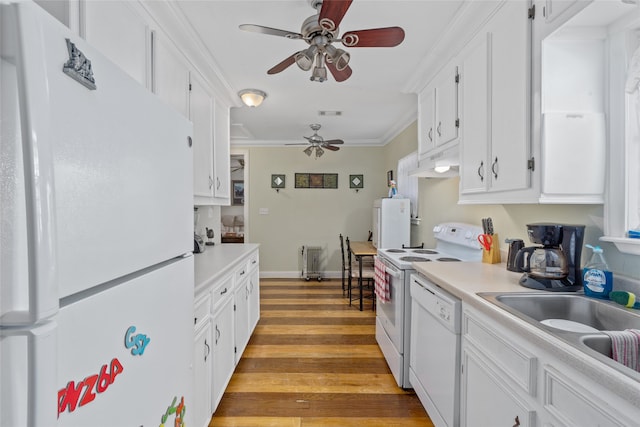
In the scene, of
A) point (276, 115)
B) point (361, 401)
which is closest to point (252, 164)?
point (276, 115)

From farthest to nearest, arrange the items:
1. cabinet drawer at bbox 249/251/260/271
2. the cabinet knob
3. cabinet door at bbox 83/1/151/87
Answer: cabinet drawer at bbox 249/251/260/271, the cabinet knob, cabinet door at bbox 83/1/151/87

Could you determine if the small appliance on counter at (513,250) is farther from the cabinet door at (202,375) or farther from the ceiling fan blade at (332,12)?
the cabinet door at (202,375)

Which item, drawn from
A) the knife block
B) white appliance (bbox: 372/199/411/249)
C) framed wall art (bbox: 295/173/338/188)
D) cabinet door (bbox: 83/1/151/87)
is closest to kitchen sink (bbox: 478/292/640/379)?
the knife block

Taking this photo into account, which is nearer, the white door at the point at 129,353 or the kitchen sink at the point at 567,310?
the white door at the point at 129,353

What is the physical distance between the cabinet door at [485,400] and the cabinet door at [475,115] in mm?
975

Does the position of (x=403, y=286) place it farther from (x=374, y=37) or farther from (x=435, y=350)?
(x=374, y=37)

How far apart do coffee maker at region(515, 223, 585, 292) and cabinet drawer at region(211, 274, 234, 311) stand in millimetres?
1617

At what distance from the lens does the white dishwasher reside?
57.7 inches

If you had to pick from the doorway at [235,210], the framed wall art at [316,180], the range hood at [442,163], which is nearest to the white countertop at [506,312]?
the range hood at [442,163]

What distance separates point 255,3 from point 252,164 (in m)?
3.83

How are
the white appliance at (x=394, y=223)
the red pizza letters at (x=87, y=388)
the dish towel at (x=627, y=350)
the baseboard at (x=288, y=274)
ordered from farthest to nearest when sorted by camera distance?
the baseboard at (x=288, y=274), the white appliance at (x=394, y=223), the dish towel at (x=627, y=350), the red pizza letters at (x=87, y=388)

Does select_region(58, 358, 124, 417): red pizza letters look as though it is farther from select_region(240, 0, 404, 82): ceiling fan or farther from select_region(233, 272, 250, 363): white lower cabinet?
select_region(233, 272, 250, 363): white lower cabinet

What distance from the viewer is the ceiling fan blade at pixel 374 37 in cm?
153

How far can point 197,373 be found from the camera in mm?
1487
